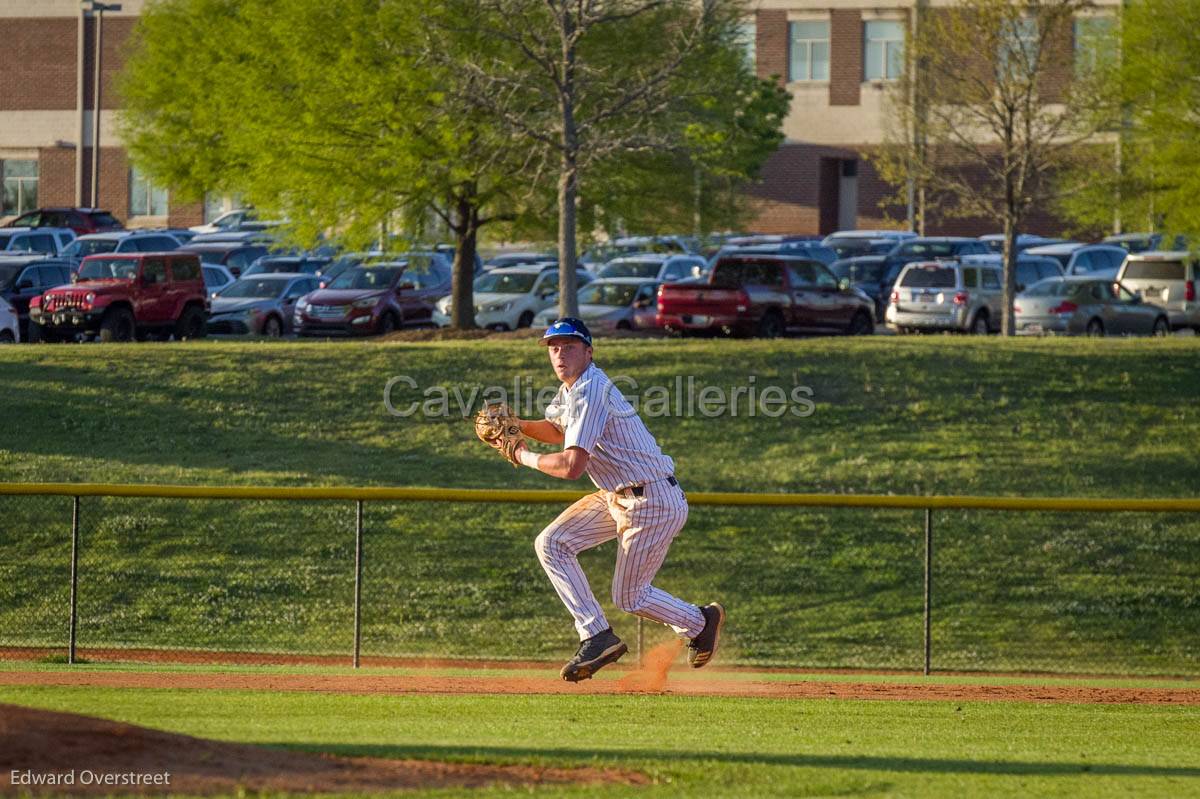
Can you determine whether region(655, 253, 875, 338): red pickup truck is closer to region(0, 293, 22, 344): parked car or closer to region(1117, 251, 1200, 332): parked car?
region(1117, 251, 1200, 332): parked car

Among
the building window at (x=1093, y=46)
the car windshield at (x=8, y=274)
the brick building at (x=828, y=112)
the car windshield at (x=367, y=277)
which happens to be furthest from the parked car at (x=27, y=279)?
the brick building at (x=828, y=112)

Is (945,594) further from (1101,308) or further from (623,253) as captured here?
(623,253)

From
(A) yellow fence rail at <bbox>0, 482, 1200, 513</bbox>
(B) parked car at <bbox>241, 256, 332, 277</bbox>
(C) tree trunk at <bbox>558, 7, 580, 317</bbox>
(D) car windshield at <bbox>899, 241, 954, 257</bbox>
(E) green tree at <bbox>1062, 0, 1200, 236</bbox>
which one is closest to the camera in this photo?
(A) yellow fence rail at <bbox>0, 482, 1200, 513</bbox>

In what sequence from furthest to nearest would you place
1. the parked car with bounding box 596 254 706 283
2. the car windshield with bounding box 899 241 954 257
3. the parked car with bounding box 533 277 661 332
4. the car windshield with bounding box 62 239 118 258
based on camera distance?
1. the car windshield with bounding box 899 241 954 257
2. the car windshield with bounding box 62 239 118 258
3. the parked car with bounding box 596 254 706 283
4. the parked car with bounding box 533 277 661 332

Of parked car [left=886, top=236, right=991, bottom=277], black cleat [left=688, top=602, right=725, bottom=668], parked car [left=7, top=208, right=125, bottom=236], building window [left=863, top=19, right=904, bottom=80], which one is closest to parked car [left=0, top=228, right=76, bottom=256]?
parked car [left=7, top=208, right=125, bottom=236]

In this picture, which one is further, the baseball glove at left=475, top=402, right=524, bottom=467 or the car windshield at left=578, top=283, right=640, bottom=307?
the car windshield at left=578, top=283, right=640, bottom=307

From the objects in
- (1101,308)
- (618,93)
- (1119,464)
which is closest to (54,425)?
(618,93)

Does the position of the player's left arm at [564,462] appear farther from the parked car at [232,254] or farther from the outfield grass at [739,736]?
the parked car at [232,254]

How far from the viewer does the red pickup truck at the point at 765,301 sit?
98.6ft

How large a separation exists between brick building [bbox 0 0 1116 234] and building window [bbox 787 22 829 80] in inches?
1.3

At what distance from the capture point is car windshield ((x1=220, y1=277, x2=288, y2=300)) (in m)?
36.2

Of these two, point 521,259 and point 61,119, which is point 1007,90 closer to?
point 521,259

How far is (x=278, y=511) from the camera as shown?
60.2 ft

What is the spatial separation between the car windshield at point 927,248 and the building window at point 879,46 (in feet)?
45.2
